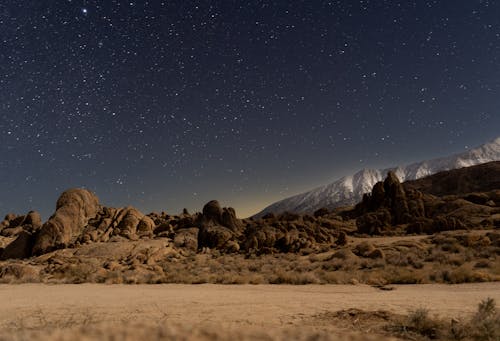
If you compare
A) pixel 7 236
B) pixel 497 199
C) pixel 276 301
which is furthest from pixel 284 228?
pixel 497 199

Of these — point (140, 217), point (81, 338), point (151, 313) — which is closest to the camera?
point (81, 338)

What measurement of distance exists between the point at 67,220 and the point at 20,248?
17.0 ft

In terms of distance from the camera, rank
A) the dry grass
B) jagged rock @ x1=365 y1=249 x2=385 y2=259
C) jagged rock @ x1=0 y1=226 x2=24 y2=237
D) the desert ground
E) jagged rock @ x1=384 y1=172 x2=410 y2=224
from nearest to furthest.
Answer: the desert ground → the dry grass → jagged rock @ x1=365 y1=249 x2=385 y2=259 → jagged rock @ x1=0 y1=226 x2=24 y2=237 → jagged rock @ x1=384 y1=172 x2=410 y2=224

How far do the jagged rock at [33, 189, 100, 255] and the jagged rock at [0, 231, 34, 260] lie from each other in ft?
3.52

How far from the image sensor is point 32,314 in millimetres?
8234

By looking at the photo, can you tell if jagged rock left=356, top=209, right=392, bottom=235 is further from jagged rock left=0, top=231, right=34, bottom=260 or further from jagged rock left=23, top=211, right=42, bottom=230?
jagged rock left=23, top=211, right=42, bottom=230

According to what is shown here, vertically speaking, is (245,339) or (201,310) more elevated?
(245,339)

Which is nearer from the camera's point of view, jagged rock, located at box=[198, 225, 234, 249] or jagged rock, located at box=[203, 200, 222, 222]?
jagged rock, located at box=[198, 225, 234, 249]

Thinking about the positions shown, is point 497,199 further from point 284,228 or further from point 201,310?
point 201,310

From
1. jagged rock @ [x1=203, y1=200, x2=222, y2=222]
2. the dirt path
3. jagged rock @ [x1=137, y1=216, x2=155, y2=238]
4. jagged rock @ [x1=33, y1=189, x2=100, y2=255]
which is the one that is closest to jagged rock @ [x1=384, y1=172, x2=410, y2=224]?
jagged rock @ [x1=203, y1=200, x2=222, y2=222]

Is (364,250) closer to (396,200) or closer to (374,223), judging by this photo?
(374,223)

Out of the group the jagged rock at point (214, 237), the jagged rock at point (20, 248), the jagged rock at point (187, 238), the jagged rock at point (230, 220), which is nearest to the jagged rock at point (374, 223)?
the jagged rock at point (230, 220)

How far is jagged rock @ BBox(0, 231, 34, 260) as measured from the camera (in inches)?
1291

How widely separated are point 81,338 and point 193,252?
103 ft
